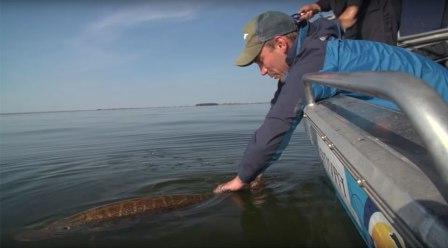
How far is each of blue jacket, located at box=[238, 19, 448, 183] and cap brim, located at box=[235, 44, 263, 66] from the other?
1.02 ft

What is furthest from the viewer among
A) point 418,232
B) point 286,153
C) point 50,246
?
point 286,153

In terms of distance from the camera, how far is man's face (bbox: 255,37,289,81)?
3.39 meters

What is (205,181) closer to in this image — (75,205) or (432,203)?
(75,205)

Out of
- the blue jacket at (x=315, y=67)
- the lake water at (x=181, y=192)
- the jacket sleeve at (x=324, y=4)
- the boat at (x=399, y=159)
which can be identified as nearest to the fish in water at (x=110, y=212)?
the lake water at (x=181, y=192)

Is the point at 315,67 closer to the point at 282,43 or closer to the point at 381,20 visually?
the point at 282,43

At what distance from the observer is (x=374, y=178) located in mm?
1366

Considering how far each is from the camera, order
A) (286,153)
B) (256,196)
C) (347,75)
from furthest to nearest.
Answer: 1. (286,153)
2. (256,196)
3. (347,75)

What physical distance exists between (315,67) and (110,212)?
8.59 feet

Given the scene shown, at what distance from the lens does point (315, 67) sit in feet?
9.25

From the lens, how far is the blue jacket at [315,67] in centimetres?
254

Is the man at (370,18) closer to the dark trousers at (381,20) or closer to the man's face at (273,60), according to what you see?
the dark trousers at (381,20)

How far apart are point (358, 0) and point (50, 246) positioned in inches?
173

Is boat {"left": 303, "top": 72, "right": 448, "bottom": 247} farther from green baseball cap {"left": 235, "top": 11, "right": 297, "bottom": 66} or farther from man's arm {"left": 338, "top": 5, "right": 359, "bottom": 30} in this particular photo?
man's arm {"left": 338, "top": 5, "right": 359, "bottom": 30}

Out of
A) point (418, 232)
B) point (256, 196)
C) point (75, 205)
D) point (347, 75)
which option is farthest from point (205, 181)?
point (418, 232)
